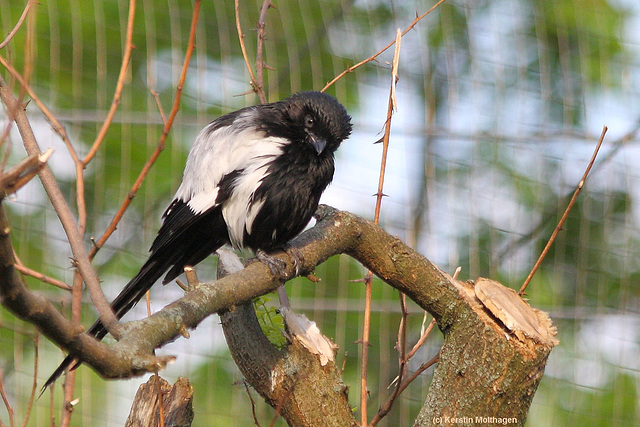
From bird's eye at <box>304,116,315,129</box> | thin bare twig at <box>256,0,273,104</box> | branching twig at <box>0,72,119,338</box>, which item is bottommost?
branching twig at <box>0,72,119,338</box>

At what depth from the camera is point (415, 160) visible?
5.14 metres

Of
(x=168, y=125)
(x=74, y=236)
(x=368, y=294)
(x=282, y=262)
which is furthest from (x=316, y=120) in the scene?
(x=74, y=236)

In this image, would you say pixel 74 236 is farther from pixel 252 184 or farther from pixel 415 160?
pixel 415 160

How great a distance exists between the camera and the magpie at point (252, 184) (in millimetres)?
3121

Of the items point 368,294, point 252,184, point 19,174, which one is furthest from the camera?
point 252,184

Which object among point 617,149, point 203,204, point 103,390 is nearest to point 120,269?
point 103,390

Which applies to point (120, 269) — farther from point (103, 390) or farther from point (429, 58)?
point (429, 58)

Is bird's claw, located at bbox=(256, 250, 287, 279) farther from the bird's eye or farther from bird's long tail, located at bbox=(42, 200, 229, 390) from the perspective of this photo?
the bird's eye

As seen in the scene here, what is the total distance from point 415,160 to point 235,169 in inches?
88.6

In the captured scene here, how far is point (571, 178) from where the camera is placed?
17.5 feet

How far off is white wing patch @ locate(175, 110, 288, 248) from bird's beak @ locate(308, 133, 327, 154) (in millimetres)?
128

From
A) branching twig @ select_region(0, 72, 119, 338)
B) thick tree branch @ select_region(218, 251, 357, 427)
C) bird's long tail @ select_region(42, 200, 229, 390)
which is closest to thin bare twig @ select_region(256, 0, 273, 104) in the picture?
bird's long tail @ select_region(42, 200, 229, 390)

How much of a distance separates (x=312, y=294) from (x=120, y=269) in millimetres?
1574

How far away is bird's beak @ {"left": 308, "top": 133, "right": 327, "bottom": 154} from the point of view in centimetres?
321
